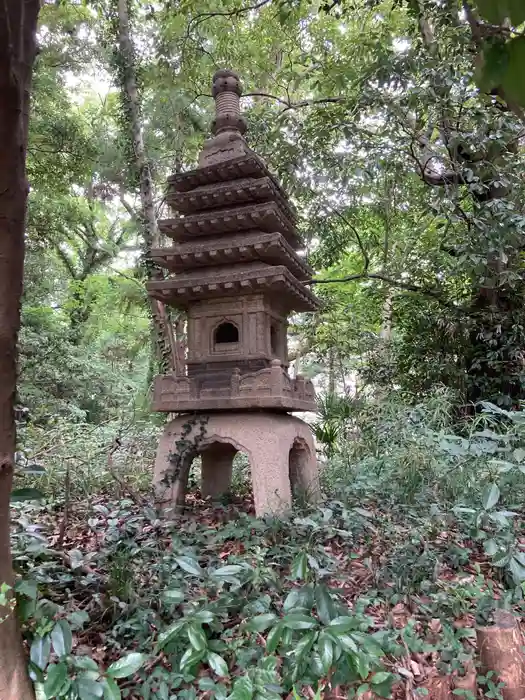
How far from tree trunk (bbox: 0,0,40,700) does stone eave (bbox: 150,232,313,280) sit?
9.38 ft

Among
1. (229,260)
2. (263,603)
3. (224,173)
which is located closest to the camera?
(263,603)

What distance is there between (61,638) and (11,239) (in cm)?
159

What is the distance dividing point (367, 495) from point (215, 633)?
2.57 metres

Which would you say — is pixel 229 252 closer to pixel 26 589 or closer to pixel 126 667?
pixel 26 589

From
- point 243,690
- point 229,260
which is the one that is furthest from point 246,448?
point 243,690

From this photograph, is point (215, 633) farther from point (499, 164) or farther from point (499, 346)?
point (499, 164)

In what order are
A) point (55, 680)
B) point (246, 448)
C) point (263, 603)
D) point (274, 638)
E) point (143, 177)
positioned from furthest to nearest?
point (143, 177) < point (246, 448) < point (263, 603) < point (274, 638) < point (55, 680)

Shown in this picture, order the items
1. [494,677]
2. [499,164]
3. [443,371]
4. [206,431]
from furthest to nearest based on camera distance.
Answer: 1. [443,371]
2. [499,164]
3. [206,431]
4. [494,677]

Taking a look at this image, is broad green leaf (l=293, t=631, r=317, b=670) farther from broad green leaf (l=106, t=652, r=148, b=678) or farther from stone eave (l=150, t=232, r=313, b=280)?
stone eave (l=150, t=232, r=313, b=280)

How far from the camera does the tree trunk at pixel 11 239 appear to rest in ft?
5.92

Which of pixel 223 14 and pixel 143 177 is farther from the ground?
pixel 223 14

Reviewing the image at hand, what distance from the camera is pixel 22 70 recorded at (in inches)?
75.9

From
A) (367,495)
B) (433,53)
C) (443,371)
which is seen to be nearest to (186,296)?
(367,495)

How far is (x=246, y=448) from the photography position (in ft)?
14.9
